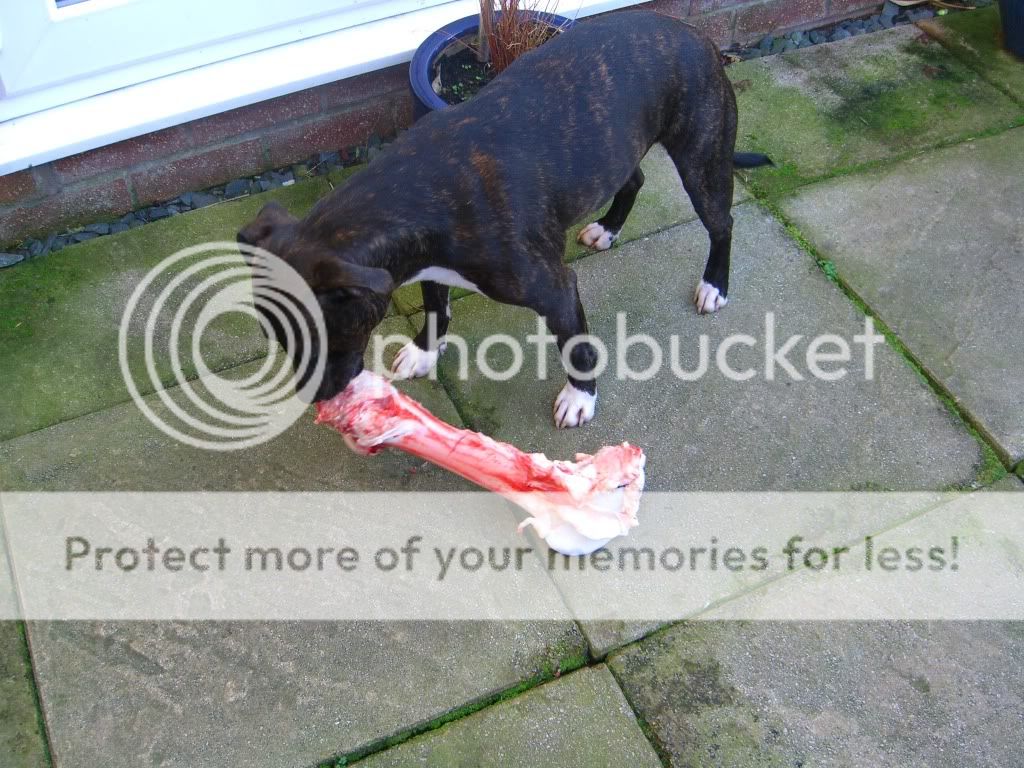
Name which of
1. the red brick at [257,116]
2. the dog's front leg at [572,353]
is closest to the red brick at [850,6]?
the red brick at [257,116]

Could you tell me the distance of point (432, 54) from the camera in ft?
14.6

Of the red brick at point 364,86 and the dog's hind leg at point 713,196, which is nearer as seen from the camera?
the dog's hind leg at point 713,196

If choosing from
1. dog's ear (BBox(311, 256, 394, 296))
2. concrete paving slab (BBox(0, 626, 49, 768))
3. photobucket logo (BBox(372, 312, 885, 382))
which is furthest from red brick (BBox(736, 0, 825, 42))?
concrete paving slab (BBox(0, 626, 49, 768))

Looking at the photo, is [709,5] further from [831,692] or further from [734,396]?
[831,692]

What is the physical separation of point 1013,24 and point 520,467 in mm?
3945

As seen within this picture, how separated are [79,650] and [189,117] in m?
2.44

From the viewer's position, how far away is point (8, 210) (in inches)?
173

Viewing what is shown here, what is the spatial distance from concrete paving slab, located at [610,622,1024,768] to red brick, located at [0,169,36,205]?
3261mm

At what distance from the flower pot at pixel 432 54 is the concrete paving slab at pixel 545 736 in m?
2.47

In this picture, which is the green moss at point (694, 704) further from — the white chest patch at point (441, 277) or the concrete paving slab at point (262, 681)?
the white chest patch at point (441, 277)

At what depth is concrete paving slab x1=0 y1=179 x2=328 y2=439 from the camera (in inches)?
150

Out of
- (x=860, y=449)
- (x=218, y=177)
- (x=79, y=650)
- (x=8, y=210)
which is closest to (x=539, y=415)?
(x=860, y=449)

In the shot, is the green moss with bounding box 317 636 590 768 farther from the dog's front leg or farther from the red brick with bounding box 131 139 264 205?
the red brick with bounding box 131 139 264 205

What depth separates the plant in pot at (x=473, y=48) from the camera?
433 centimetres
